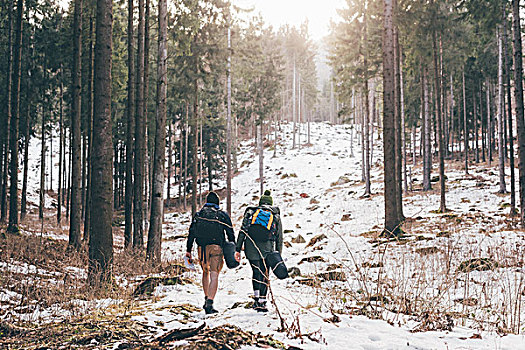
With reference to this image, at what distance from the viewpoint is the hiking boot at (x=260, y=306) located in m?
5.38

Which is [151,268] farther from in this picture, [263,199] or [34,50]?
[34,50]

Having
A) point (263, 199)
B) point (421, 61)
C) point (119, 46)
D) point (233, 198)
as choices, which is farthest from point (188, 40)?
point (233, 198)

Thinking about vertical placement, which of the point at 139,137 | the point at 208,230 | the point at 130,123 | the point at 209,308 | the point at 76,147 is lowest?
the point at 209,308

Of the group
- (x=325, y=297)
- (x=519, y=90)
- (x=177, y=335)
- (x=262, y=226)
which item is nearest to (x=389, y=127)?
(x=519, y=90)

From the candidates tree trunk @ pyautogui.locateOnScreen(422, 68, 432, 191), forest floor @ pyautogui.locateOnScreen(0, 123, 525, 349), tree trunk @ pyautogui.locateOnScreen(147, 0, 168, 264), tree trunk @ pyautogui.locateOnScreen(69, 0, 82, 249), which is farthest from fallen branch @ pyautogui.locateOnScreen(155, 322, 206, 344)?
tree trunk @ pyautogui.locateOnScreen(422, 68, 432, 191)

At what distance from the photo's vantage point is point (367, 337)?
3998 mm

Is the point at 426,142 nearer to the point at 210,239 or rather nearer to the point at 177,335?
the point at 210,239

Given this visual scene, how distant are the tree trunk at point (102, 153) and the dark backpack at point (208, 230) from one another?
8.04 ft

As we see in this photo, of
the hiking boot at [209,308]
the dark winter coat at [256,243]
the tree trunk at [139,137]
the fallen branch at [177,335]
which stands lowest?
the hiking boot at [209,308]

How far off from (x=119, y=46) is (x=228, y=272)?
511 inches

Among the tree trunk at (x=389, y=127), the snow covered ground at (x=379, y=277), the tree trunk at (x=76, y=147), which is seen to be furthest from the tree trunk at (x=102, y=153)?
the tree trunk at (x=389, y=127)

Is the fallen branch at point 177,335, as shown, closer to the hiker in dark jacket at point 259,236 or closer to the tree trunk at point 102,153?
the hiker in dark jacket at point 259,236

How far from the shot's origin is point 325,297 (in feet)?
16.8

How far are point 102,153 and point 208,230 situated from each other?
298 cm
